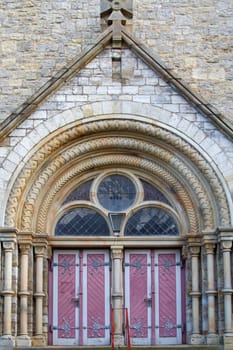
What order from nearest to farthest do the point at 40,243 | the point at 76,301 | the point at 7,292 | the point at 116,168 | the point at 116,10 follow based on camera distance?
the point at 7,292 < the point at 40,243 < the point at 76,301 < the point at 116,10 < the point at 116,168

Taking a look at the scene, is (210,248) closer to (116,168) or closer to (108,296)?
(108,296)

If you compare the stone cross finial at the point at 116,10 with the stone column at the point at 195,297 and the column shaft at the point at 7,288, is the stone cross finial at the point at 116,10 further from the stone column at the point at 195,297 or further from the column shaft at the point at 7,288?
the column shaft at the point at 7,288

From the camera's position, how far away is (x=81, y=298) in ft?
51.2

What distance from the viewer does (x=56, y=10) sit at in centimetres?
1686

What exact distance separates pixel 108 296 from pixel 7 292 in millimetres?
1796

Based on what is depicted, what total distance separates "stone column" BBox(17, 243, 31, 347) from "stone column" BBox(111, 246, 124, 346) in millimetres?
1412

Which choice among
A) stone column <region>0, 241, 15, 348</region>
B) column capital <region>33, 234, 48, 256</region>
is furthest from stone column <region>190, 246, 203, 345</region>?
stone column <region>0, 241, 15, 348</region>

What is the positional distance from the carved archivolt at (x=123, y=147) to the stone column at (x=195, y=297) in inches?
20.5

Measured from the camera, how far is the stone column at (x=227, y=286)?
48.1 feet

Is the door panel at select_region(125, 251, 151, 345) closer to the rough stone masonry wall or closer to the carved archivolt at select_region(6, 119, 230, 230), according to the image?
the carved archivolt at select_region(6, 119, 230, 230)

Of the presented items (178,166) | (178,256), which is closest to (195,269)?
(178,256)

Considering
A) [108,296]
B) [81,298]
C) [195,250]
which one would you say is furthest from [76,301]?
[195,250]

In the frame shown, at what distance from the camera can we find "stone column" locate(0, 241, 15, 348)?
14539mm

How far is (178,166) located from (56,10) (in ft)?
11.8
